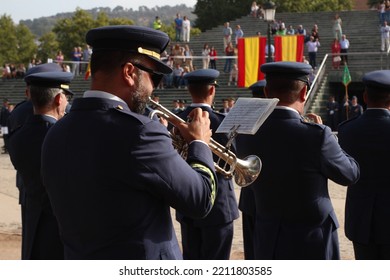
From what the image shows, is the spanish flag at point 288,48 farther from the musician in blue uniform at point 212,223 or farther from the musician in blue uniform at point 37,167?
the musician in blue uniform at point 37,167

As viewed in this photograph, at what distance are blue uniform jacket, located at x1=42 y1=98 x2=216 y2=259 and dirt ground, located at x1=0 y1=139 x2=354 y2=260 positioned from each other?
4980 millimetres

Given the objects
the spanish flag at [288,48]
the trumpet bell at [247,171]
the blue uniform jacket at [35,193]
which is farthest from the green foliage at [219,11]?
the trumpet bell at [247,171]

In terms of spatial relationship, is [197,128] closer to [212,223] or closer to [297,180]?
[297,180]

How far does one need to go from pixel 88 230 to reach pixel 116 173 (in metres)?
0.29

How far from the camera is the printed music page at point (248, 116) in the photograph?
3.87 meters

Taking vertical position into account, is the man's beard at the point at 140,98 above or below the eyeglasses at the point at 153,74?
below

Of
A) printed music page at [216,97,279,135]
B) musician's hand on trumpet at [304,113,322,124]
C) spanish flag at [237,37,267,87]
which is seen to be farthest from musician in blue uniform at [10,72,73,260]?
spanish flag at [237,37,267,87]

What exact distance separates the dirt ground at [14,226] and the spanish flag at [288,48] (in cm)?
1204

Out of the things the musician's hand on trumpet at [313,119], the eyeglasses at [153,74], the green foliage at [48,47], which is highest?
the eyeglasses at [153,74]

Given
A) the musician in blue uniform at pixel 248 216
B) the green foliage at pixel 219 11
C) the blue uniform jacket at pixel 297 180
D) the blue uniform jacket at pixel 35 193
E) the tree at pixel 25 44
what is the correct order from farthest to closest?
the tree at pixel 25 44 → the green foliage at pixel 219 11 → the musician in blue uniform at pixel 248 216 → the blue uniform jacket at pixel 35 193 → the blue uniform jacket at pixel 297 180

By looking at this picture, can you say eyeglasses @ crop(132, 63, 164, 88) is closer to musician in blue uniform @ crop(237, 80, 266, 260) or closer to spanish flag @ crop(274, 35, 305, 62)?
musician in blue uniform @ crop(237, 80, 266, 260)

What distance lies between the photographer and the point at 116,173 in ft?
10.4
